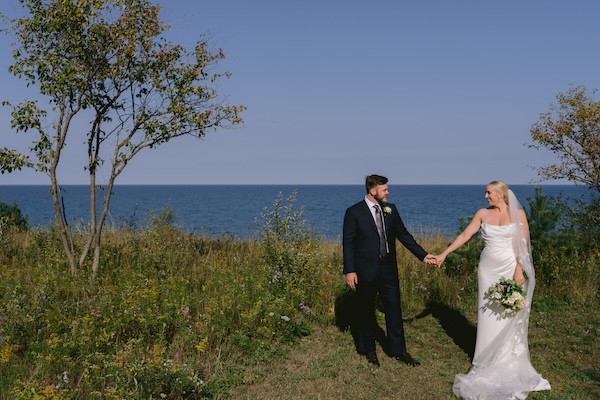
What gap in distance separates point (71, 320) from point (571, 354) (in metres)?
7.45

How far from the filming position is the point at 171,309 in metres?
8.55

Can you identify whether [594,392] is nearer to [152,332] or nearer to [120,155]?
[152,332]

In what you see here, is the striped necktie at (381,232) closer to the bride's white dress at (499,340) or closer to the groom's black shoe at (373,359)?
the bride's white dress at (499,340)

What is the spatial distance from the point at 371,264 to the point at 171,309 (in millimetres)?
3198

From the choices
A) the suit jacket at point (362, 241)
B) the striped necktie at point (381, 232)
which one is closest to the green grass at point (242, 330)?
the suit jacket at point (362, 241)

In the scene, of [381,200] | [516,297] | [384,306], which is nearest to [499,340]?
[516,297]

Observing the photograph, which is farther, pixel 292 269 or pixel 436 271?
pixel 436 271

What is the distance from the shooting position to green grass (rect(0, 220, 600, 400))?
6633 mm

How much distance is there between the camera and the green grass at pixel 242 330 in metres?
6.63

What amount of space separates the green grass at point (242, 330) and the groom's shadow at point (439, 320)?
0.14 ft

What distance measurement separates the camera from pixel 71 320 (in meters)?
7.98

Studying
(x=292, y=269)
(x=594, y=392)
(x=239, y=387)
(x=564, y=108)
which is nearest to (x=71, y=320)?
(x=239, y=387)

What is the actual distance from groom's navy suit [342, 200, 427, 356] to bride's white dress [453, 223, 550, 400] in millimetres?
998

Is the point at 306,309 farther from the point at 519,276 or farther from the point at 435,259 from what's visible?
the point at 519,276
